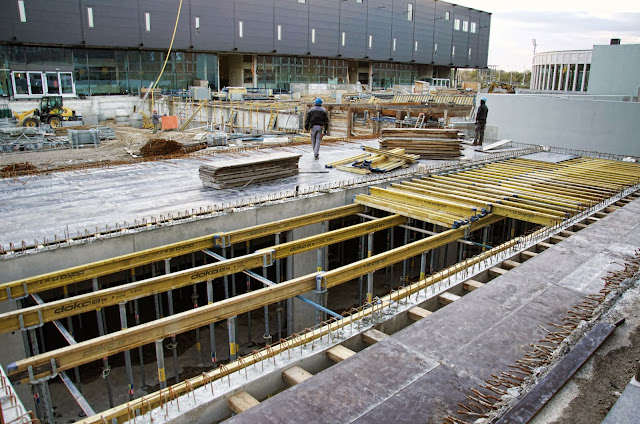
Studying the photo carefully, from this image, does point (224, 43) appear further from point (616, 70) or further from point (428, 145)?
point (428, 145)

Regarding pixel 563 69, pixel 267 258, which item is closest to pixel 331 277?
pixel 267 258

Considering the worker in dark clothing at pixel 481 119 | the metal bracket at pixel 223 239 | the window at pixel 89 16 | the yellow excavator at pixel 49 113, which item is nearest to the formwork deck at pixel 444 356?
the metal bracket at pixel 223 239

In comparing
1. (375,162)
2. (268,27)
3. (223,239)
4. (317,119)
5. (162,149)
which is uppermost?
(268,27)

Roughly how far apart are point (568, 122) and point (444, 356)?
17189 millimetres

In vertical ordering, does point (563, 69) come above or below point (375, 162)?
above

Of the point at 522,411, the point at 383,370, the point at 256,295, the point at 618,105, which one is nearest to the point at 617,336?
the point at 522,411

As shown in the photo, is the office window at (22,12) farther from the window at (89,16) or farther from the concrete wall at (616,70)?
the concrete wall at (616,70)

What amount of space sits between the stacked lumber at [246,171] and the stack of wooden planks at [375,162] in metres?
1.72

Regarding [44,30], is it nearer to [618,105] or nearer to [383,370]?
[618,105]

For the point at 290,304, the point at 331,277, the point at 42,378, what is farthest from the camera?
the point at 290,304

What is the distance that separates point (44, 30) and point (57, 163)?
25.6 metres

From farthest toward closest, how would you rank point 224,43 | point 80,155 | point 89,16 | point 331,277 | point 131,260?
point 224,43
point 89,16
point 80,155
point 131,260
point 331,277

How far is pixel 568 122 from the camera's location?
19.0 meters

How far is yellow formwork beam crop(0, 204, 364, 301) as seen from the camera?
6715 mm
